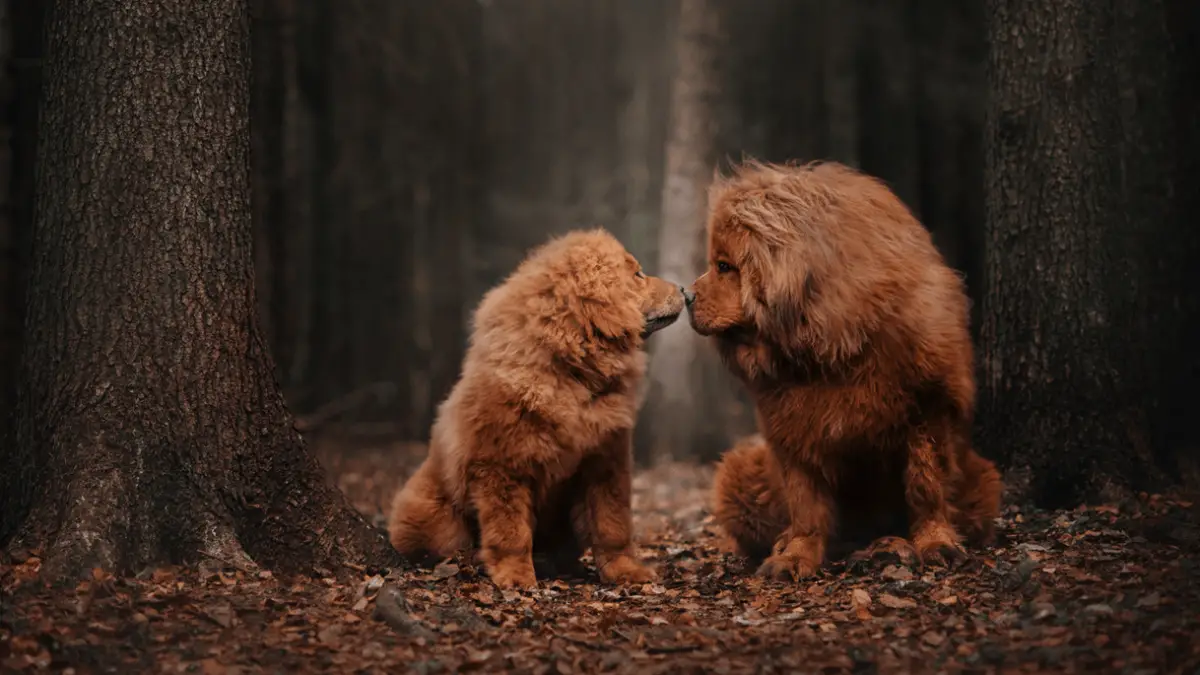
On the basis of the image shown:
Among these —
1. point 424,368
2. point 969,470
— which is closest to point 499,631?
point 969,470

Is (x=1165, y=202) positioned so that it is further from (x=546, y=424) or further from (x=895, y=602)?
(x=546, y=424)

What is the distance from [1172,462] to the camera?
5707 mm

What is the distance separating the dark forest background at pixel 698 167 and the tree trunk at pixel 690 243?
0.08 ft

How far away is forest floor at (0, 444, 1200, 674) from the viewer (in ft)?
11.3

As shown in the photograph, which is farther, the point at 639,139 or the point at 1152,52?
the point at 639,139

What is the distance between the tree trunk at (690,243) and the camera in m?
10.0

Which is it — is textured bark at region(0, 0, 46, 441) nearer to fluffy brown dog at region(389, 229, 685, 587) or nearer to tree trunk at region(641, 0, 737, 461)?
fluffy brown dog at region(389, 229, 685, 587)

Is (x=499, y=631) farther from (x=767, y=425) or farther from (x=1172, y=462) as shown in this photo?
(x=1172, y=462)

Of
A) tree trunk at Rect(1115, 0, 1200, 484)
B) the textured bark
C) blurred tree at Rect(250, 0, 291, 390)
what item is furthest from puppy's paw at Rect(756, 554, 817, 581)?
blurred tree at Rect(250, 0, 291, 390)

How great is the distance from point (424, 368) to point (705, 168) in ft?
18.6

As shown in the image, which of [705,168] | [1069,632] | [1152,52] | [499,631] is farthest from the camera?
[705,168]

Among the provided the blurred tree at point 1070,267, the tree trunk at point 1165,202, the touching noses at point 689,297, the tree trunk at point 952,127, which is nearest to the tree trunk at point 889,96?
the tree trunk at point 952,127

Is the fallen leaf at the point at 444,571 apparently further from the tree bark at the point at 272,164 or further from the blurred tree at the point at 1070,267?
the tree bark at the point at 272,164

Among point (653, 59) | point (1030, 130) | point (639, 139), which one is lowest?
point (1030, 130)
